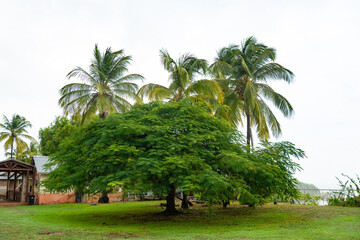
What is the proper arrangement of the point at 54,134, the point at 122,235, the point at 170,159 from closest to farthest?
the point at 122,235
the point at 170,159
the point at 54,134

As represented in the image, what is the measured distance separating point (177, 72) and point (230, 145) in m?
9.71

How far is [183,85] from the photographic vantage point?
2134cm

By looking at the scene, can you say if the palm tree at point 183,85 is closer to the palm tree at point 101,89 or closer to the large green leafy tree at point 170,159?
the palm tree at point 101,89

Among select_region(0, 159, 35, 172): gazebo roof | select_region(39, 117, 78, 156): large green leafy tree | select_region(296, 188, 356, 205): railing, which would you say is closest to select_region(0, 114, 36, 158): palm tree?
select_region(39, 117, 78, 156): large green leafy tree

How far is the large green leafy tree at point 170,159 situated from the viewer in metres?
10.3

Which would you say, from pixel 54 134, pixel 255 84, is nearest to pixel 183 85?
pixel 255 84

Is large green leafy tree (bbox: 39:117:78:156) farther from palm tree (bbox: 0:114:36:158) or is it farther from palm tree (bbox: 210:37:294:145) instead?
palm tree (bbox: 210:37:294:145)

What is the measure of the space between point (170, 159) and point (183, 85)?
11546 mm

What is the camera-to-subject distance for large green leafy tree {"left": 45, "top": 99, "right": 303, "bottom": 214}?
1031 centimetres

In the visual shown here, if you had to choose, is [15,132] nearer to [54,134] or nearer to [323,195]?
[54,134]

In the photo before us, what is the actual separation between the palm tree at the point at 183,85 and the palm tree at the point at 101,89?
7.95 feet

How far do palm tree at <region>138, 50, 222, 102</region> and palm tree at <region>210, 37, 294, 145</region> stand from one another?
1.80m

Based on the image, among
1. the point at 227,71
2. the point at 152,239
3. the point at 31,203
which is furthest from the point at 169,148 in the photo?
the point at 31,203

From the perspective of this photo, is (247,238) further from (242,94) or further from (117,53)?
(117,53)
